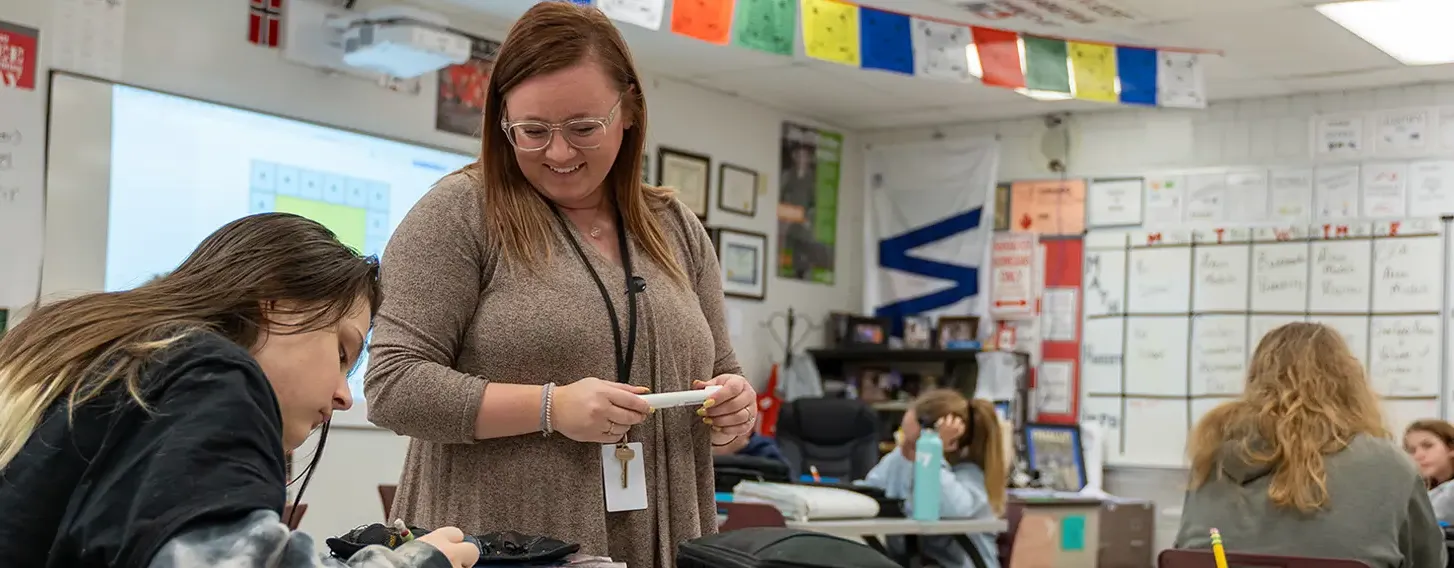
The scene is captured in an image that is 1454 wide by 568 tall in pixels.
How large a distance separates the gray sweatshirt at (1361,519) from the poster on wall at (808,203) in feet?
17.1

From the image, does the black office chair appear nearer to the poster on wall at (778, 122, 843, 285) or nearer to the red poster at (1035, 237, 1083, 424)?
the poster on wall at (778, 122, 843, 285)

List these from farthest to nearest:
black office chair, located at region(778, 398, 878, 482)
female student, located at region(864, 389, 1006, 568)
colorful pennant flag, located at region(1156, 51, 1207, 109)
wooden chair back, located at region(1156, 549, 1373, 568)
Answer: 1. black office chair, located at region(778, 398, 878, 482)
2. colorful pennant flag, located at region(1156, 51, 1207, 109)
3. female student, located at region(864, 389, 1006, 568)
4. wooden chair back, located at region(1156, 549, 1373, 568)

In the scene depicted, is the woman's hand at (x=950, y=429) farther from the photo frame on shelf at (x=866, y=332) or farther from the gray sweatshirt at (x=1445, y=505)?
the photo frame on shelf at (x=866, y=332)

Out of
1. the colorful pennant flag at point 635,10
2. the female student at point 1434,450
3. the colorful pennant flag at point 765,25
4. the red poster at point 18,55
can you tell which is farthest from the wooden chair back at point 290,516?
the female student at point 1434,450

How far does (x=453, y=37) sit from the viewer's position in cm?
555

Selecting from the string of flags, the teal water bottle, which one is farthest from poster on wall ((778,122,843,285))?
the teal water bottle

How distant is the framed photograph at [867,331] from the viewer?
8602mm

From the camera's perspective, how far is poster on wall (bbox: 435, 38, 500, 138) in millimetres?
6445

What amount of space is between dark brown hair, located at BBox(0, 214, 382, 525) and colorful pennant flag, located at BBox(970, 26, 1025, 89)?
493 cm

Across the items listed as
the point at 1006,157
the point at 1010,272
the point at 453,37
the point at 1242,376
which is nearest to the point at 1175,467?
the point at 1242,376

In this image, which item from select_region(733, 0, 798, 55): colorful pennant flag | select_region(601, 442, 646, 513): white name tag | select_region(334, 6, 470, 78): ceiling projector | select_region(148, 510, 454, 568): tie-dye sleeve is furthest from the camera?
select_region(334, 6, 470, 78): ceiling projector

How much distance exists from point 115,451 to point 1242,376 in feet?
24.6

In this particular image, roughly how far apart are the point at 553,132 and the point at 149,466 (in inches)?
31.8

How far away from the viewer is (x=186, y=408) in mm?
947
